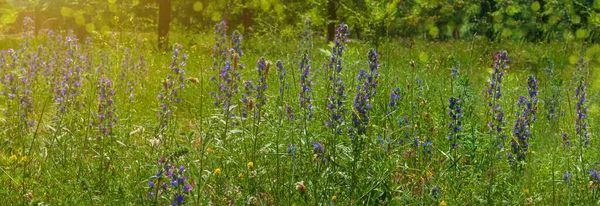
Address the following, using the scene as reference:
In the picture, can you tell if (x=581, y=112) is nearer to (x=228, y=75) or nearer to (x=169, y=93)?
(x=228, y=75)

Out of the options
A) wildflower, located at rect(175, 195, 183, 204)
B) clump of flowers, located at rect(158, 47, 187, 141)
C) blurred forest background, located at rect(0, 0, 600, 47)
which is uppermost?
clump of flowers, located at rect(158, 47, 187, 141)

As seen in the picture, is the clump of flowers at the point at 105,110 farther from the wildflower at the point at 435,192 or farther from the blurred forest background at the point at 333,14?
the blurred forest background at the point at 333,14

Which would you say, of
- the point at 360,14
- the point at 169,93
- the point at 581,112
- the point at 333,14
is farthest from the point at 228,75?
the point at 333,14

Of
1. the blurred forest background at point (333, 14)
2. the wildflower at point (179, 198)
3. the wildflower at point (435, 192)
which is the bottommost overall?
the blurred forest background at point (333, 14)

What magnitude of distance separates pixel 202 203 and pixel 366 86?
3.87 ft

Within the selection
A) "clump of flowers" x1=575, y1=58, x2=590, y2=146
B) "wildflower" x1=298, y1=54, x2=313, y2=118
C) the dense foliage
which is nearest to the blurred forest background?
the dense foliage

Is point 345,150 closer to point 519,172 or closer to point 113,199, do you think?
point 519,172

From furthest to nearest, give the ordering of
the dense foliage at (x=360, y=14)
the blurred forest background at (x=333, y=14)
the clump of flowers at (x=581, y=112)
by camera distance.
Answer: the blurred forest background at (x=333, y=14)
the dense foliage at (x=360, y=14)
the clump of flowers at (x=581, y=112)

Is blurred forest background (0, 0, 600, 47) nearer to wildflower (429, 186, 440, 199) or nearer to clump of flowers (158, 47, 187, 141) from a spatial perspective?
clump of flowers (158, 47, 187, 141)

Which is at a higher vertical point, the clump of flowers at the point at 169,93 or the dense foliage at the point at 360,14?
the clump of flowers at the point at 169,93

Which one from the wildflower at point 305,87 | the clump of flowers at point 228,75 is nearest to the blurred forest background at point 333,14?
the clump of flowers at point 228,75

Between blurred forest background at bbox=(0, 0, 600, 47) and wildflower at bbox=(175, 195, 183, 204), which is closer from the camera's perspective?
wildflower at bbox=(175, 195, 183, 204)

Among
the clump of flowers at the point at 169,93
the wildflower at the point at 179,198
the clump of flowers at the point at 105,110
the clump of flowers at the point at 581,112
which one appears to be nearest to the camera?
the wildflower at the point at 179,198

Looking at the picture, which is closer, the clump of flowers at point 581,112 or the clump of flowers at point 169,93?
the clump of flowers at point 169,93
